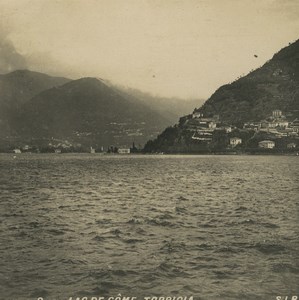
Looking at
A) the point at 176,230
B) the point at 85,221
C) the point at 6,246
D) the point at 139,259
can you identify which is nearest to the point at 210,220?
the point at 176,230

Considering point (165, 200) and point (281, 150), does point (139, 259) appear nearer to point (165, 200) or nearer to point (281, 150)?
point (165, 200)

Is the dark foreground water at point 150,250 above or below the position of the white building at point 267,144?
below

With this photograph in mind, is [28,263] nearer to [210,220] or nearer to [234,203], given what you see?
[210,220]

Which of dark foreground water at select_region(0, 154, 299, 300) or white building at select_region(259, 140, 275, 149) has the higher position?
white building at select_region(259, 140, 275, 149)

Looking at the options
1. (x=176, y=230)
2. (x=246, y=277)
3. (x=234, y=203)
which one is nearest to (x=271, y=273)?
(x=246, y=277)

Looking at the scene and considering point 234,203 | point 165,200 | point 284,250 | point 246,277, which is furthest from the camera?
point 165,200

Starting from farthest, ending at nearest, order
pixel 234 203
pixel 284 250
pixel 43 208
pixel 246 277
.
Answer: pixel 234 203, pixel 43 208, pixel 284 250, pixel 246 277

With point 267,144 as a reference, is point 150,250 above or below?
below

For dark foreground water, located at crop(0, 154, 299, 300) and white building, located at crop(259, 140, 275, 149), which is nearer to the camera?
dark foreground water, located at crop(0, 154, 299, 300)

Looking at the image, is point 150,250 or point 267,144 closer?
point 150,250

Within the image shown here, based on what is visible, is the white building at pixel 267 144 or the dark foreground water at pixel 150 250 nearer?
the dark foreground water at pixel 150 250

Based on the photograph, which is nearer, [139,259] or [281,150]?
[139,259]
